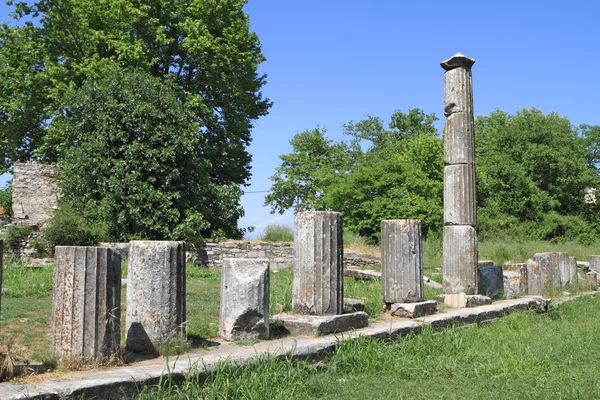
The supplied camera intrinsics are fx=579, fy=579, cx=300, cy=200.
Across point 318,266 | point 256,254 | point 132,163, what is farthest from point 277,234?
point 318,266

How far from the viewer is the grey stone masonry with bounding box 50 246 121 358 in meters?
5.12

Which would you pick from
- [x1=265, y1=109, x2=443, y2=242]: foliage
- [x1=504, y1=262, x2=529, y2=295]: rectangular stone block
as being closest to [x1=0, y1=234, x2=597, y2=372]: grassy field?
[x1=504, y1=262, x2=529, y2=295]: rectangular stone block

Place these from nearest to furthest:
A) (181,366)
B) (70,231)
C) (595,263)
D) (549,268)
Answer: (181,366)
(549,268)
(70,231)
(595,263)

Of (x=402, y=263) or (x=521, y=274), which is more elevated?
(x=402, y=263)

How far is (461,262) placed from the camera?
1059 centimetres

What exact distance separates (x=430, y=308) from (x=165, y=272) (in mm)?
4595

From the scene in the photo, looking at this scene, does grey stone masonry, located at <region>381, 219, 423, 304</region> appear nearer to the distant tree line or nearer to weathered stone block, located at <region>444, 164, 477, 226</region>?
weathered stone block, located at <region>444, 164, 477, 226</region>

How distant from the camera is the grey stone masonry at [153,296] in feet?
19.0

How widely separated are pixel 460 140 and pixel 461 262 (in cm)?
227

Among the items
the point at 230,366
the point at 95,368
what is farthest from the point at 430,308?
the point at 95,368

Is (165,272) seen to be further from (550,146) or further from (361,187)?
(550,146)

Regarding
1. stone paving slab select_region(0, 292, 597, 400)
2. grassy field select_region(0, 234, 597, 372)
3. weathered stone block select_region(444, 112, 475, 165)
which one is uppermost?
weathered stone block select_region(444, 112, 475, 165)

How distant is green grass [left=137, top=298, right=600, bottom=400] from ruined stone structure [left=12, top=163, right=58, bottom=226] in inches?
566

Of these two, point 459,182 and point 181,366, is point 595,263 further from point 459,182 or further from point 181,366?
point 181,366
